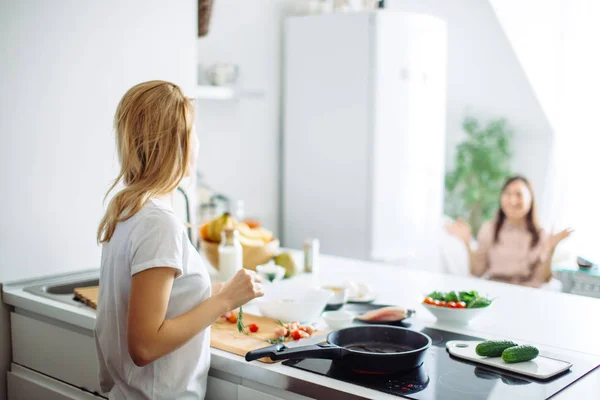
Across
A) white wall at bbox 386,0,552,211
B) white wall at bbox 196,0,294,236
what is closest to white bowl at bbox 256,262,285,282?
white wall at bbox 196,0,294,236

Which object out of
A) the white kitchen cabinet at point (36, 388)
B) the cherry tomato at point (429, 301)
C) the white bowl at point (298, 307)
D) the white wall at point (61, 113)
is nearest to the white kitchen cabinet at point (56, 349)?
the white kitchen cabinet at point (36, 388)

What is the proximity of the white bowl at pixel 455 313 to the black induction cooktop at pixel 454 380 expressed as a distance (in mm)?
230

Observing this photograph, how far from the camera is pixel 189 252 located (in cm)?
143

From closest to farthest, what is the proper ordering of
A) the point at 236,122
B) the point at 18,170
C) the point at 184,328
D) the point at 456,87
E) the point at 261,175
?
1. the point at 184,328
2. the point at 18,170
3. the point at 236,122
4. the point at 261,175
5. the point at 456,87

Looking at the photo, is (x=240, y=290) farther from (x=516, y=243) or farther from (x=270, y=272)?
(x=516, y=243)

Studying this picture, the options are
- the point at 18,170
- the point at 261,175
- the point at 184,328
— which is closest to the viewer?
the point at 184,328

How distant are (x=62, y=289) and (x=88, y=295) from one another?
0.24 m

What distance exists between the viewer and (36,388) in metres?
1.96

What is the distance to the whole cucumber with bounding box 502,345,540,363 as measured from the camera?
56.7 inches

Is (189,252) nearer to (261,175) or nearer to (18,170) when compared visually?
(18,170)

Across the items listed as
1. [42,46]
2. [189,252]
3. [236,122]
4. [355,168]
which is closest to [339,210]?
[355,168]

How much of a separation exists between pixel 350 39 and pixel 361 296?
1.93 m

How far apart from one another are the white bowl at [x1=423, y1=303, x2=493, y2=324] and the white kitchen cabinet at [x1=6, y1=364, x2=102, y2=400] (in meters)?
0.91

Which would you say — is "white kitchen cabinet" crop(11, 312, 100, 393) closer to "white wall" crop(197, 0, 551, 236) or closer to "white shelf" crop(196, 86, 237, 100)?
"white shelf" crop(196, 86, 237, 100)
